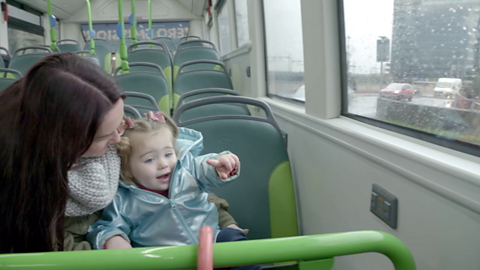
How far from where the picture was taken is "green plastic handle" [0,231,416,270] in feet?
1.60

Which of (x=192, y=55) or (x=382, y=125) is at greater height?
(x=192, y=55)

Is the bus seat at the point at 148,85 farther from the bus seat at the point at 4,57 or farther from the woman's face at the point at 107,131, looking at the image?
the bus seat at the point at 4,57

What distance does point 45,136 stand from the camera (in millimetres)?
711

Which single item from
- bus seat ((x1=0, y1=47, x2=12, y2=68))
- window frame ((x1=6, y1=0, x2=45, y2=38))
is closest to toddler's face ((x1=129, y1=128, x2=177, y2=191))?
bus seat ((x1=0, y1=47, x2=12, y2=68))

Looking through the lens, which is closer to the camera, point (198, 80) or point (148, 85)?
point (148, 85)

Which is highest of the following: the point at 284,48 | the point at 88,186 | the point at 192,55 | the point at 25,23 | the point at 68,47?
the point at 25,23

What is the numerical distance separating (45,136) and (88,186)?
8.3 inches

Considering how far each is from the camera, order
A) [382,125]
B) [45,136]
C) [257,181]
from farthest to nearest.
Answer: [257,181]
[382,125]
[45,136]

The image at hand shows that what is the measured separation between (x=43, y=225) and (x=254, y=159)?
85cm

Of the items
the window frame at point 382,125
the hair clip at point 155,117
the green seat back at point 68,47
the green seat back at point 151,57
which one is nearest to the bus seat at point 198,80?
the green seat back at point 151,57

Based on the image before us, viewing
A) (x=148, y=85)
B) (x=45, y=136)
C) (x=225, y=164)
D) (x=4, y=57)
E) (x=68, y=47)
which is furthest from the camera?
A: (x=68, y=47)

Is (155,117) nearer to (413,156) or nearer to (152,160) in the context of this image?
(152,160)

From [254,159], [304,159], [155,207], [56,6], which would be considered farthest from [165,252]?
[56,6]

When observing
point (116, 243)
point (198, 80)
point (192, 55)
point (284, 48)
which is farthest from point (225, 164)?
point (192, 55)
